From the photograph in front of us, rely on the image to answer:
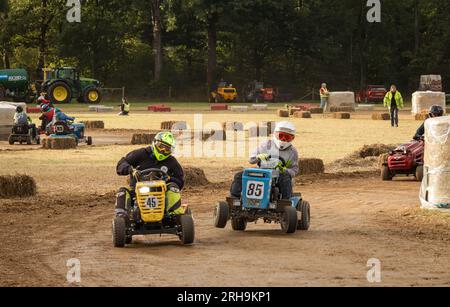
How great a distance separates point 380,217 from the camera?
17.3 m

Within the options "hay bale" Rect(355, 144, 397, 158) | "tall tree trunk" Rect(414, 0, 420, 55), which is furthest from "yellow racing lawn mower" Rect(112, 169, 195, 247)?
"tall tree trunk" Rect(414, 0, 420, 55)

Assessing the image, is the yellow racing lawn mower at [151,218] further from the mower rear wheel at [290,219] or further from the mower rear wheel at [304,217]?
the mower rear wheel at [304,217]

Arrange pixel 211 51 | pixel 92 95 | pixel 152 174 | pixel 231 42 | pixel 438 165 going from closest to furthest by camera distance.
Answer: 1. pixel 152 174
2. pixel 438 165
3. pixel 92 95
4. pixel 211 51
5. pixel 231 42

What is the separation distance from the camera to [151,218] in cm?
1387

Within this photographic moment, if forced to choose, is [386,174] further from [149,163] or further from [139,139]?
[139,139]

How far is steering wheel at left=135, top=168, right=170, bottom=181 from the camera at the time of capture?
14.1 m

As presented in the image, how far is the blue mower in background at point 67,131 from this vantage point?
1339 inches

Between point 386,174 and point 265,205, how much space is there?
8.81 metres

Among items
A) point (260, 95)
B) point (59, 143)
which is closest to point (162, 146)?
point (59, 143)

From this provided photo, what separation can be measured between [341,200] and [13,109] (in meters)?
19.6

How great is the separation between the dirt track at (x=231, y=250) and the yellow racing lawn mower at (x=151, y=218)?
19cm

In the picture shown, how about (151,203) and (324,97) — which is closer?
(151,203)

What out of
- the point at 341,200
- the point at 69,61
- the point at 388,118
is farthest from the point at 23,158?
the point at 69,61

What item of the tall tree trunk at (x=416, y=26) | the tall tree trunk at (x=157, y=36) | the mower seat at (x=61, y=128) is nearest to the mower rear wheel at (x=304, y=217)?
the mower seat at (x=61, y=128)
